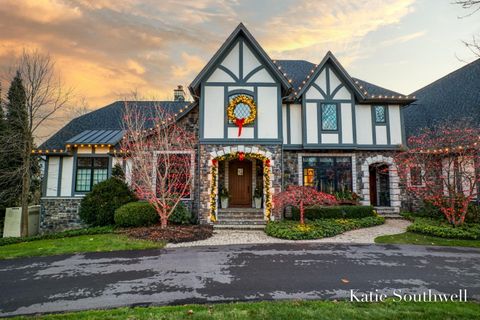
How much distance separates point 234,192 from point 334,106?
757 centimetres

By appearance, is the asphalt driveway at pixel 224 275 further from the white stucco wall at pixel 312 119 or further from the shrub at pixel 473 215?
the white stucco wall at pixel 312 119

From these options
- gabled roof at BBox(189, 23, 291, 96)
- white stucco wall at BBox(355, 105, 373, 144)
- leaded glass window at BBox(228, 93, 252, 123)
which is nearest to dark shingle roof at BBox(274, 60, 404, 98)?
white stucco wall at BBox(355, 105, 373, 144)

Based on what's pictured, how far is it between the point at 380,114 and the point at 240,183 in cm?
918

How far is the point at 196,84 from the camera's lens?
1201 cm

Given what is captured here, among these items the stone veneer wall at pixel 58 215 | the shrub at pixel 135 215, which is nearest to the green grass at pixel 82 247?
the shrub at pixel 135 215

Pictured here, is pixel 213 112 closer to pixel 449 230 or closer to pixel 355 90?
pixel 355 90

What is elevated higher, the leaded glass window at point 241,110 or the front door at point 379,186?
the leaded glass window at point 241,110

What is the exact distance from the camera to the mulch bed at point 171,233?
927 centimetres

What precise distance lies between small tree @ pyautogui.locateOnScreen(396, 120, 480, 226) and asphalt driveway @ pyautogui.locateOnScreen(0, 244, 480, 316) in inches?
133

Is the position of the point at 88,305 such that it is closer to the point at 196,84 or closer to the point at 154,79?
the point at 196,84

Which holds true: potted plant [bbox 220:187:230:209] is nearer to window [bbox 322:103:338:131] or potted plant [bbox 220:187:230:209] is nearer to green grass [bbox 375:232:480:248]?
window [bbox 322:103:338:131]

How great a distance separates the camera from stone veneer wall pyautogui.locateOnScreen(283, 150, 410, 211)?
13828mm

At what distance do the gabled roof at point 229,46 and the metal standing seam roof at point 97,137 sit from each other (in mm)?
5887

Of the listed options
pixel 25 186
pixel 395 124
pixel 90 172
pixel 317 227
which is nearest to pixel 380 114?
pixel 395 124
